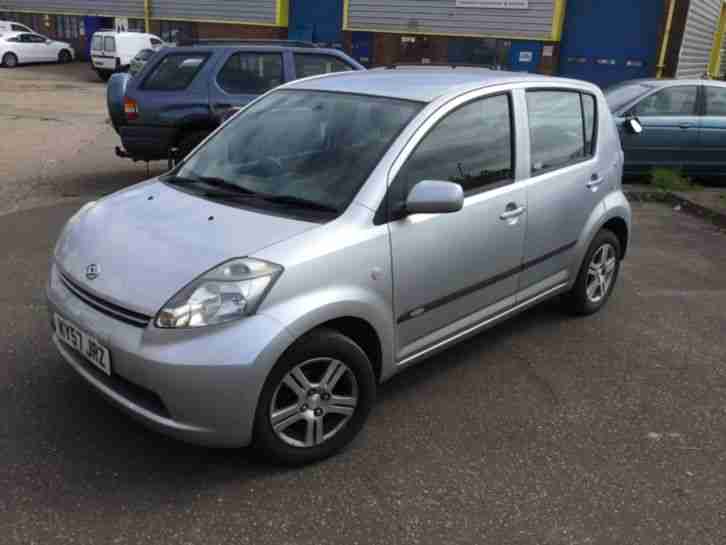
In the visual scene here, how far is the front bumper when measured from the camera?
8.68 feet

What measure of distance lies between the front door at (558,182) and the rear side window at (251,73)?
4.81 meters

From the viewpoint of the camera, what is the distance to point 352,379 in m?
3.10

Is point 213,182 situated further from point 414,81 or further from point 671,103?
point 671,103

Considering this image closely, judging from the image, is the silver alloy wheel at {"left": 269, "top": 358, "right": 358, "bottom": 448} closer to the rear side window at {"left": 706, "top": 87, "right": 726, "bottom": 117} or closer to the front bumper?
the front bumper

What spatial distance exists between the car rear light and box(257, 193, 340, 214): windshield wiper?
5329 mm

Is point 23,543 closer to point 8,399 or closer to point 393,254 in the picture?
point 8,399

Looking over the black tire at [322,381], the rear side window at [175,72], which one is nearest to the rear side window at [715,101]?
the rear side window at [175,72]

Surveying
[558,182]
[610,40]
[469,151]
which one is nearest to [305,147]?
[469,151]

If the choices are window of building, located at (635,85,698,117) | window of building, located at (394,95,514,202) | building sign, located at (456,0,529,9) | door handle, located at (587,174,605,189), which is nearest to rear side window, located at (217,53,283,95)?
window of building, located at (635,85,698,117)

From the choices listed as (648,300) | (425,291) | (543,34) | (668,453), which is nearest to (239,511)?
(425,291)

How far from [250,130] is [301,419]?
5.83 feet

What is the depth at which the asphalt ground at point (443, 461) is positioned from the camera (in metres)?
2.72

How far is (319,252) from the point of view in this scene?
291cm

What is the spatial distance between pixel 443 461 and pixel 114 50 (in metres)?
26.3
